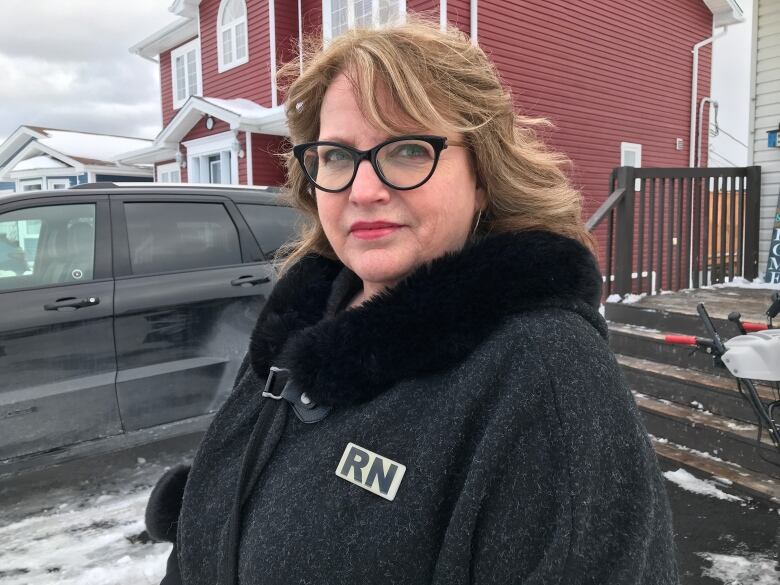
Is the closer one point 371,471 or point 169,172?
point 371,471

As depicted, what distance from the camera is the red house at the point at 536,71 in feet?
37.7

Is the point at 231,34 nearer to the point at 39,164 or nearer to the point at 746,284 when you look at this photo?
the point at 746,284

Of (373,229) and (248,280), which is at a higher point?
(373,229)

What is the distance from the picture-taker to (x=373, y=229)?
122cm

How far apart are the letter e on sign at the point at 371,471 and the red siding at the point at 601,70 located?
10569mm

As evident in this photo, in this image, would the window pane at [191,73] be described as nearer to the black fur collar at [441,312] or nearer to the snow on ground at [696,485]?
the snow on ground at [696,485]

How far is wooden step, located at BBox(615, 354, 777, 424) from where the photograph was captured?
4133 millimetres

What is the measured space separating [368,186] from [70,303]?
3.09 m

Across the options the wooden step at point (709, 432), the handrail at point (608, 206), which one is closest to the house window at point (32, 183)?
the handrail at point (608, 206)

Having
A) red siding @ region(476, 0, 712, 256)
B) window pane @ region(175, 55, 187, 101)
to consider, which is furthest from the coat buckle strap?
window pane @ region(175, 55, 187, 101)

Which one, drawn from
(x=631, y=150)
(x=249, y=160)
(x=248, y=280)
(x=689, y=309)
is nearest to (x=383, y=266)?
(x=248, y=280)

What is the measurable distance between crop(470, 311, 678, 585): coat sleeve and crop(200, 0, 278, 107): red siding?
43.5 ft

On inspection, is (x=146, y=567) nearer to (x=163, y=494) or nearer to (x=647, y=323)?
(x=163, y=494)

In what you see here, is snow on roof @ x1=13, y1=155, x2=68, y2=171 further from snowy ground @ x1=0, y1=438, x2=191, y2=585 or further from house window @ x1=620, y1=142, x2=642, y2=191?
snowy ground @ x1=0, y1=438, x2=191, y2=585
